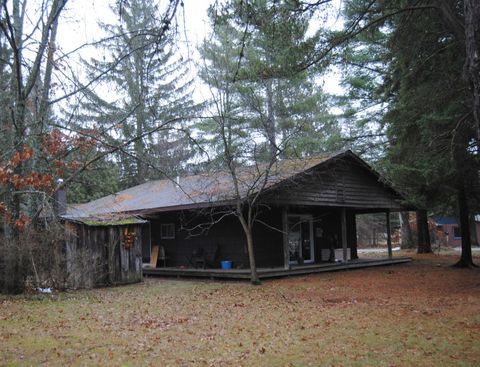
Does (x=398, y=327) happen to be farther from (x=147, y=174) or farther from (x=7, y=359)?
(x=147, y=174)

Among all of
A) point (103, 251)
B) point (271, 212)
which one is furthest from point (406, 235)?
point (103, 251)

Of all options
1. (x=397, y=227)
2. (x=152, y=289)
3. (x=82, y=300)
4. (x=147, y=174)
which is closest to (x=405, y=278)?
(x=152, y=289)

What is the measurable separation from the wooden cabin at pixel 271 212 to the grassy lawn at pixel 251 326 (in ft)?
10.2

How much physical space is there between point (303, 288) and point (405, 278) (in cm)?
414

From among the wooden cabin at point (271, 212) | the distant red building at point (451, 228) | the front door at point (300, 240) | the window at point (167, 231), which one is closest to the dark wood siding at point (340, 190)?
the wooden cabin at point (271, 212)

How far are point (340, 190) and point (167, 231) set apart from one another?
7.36m

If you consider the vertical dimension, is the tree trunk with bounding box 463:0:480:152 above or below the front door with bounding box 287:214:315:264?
above

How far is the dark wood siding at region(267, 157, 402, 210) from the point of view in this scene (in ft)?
53.3

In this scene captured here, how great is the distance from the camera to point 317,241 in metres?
20.6

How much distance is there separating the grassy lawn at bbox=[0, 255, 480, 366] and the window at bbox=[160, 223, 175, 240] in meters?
5.93

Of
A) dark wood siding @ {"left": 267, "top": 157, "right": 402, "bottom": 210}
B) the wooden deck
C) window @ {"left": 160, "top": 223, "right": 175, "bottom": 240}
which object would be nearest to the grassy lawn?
the wooden deck

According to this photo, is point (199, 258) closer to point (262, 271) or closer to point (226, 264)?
point (226, 264)

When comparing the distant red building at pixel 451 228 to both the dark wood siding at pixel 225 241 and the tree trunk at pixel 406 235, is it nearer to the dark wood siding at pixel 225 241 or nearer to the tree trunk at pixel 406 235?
the tree trunk at pixel 406 235

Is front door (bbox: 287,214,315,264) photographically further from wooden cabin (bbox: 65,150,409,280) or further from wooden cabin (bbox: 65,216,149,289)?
wooden cabin (bbox: 65,216,149,289)
